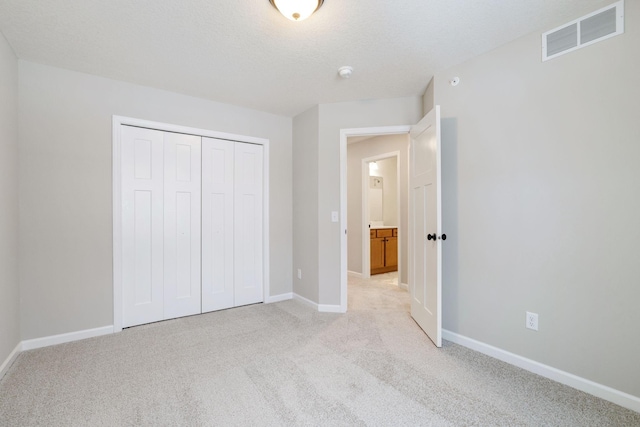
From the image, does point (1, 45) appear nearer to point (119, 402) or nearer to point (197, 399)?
point (119, 402)

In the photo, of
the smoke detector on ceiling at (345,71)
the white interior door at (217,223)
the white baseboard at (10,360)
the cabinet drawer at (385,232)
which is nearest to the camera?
the white baseboard at (10,360)

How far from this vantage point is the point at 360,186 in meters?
5.15

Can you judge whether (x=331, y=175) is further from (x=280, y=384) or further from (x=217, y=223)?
(x=280, y=384)

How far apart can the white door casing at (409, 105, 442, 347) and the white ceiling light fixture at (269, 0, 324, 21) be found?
121cm

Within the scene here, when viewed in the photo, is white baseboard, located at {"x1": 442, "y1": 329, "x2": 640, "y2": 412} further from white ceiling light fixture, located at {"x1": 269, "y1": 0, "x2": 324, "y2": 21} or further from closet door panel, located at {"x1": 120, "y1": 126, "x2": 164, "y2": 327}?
closet door panel, located at {"x1": 120, "y1": 126, "x2": 164, "y2": 327}

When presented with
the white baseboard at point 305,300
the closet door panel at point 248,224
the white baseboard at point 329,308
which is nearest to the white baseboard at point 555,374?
the white baseboard at point 329,308

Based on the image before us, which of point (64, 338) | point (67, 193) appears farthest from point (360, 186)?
point (64, 338)

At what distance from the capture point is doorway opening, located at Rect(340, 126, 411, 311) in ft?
15.0

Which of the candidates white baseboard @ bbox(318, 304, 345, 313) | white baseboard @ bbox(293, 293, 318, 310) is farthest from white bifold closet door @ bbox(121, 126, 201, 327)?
white baseboard @ bbox(318, 304, 345, 313)

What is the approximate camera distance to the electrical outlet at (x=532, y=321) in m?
2.06

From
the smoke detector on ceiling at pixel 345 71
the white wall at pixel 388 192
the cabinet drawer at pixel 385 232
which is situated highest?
the smoke detector on ceiling at pixel 345 71

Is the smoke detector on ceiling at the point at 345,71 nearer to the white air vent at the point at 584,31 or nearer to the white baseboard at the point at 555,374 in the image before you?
the white air vent at the point at 584,31

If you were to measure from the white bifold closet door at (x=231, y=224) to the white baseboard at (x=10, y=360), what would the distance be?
4.78 feet

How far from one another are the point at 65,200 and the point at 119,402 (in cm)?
181
